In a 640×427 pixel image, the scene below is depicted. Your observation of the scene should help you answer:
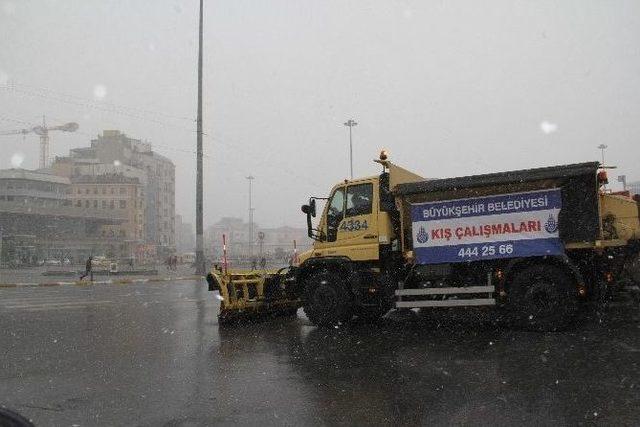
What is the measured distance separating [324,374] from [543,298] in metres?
4.16

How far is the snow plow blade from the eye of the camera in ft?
34.9

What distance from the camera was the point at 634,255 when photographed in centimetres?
840

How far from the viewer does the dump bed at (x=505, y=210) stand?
833cm

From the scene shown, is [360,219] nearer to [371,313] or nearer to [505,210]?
[371,313]

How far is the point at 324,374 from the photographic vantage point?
6.19m

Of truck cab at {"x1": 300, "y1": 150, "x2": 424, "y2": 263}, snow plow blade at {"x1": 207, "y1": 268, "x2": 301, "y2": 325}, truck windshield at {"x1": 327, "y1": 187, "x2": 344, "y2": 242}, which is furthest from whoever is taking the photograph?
snow plow blade at {"x1": 207, "y1": 268, "x2": 301, "y2": 325}

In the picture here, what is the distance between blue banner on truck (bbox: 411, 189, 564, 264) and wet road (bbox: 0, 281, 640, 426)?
51.8 inches

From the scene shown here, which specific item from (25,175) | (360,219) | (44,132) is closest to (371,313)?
(360,219)

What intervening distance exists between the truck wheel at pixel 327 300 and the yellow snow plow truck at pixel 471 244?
0.02 m

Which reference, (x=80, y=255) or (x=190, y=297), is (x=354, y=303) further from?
(x=80, y=255)

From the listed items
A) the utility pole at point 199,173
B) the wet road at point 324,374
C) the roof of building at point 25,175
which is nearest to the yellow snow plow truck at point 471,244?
the wet road at point 324,374

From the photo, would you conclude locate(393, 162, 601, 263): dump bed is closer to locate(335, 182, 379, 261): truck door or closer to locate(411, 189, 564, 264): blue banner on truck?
locate(411, 189, 564, 264): blue banner on truck

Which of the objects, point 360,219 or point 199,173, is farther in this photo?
point 199,173

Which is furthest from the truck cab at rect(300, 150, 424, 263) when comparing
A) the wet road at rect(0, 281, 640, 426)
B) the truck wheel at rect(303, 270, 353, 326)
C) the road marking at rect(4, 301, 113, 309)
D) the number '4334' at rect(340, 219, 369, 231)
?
the road marking at rect(4, 301, 113, 309)
